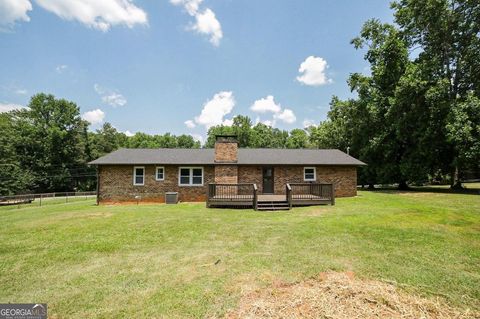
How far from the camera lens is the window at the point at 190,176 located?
17.8m

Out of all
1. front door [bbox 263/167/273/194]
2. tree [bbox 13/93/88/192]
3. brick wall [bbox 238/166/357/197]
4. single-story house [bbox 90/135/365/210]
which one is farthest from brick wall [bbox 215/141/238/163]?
tree [bbox 13/93/88/192]

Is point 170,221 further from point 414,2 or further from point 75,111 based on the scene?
point 75,111

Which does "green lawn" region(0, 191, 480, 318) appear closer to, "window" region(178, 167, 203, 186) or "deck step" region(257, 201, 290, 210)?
"deck step" region(257, 201, 290, 210)

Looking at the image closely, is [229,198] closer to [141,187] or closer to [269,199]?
[269,199]

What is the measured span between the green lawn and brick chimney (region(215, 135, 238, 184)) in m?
6.86

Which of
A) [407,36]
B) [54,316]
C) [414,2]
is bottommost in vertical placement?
[54,316]

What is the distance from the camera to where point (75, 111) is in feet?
162

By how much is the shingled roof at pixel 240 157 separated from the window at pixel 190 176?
1.87 ft

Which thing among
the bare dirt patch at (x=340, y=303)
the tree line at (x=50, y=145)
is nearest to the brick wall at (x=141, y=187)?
the bare dirt patch at (x=340, y=303)

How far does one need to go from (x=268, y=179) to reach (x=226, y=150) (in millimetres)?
3757

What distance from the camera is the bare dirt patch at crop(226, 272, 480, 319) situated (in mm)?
3736

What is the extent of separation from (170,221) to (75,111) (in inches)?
1990

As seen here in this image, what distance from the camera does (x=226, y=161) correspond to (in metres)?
17.5

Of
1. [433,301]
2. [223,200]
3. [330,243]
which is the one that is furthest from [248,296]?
[223,200]
